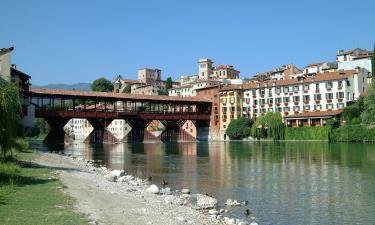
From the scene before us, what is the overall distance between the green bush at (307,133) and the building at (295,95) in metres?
4.47

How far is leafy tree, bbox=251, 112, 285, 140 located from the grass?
75.6 m

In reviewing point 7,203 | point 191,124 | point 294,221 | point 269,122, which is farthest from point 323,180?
point 191,124

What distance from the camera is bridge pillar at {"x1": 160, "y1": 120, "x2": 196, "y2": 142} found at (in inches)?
4210

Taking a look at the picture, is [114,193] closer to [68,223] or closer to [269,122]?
[68,223]

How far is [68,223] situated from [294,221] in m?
8.63

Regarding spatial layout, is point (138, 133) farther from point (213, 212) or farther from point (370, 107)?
point (213, 212)

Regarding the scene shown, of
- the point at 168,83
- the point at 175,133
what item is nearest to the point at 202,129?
the point at 175,133

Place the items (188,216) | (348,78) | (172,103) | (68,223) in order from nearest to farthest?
1. (68,223)
2. (188,216)
3. (348,78)
4. (172,103)

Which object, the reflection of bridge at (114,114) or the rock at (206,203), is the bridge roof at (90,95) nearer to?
the reflection of bridge at (114,114)

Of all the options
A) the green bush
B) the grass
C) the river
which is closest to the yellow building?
the green bush

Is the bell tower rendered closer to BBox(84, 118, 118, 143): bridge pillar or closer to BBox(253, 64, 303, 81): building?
BBox(253, 64, 303, 81): building

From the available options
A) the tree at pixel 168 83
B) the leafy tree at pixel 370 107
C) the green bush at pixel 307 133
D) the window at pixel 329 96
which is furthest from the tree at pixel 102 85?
the leafy tree at pixel 370 107

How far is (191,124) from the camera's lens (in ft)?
388

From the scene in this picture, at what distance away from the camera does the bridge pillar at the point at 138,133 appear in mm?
100556
